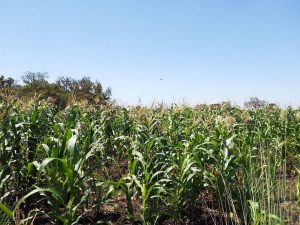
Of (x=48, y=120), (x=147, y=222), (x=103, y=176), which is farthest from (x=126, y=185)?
(x=48, y=120)

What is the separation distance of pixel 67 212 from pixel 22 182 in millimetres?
1103

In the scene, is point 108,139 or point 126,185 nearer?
point 126,185

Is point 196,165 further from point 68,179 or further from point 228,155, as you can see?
point 68,179

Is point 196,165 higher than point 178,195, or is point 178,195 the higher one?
→ point 196,165

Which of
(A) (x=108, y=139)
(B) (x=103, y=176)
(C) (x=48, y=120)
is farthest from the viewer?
(A) (x=108, y=139)

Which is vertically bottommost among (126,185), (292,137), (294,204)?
(294,204)

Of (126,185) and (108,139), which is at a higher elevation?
(108,139)

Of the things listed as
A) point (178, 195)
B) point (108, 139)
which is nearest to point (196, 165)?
point (178, 195)

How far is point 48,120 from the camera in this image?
550 cm

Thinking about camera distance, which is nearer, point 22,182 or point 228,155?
point 22,182

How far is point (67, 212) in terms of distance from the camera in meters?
2.68

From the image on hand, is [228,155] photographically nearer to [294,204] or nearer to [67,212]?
[294,204]

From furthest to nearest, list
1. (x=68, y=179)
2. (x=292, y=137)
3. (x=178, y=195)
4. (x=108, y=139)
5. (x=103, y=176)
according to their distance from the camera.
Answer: (x=292, y=137) < (x=108, y=139) < (x=103, y=176) < (x=178, y=195) < (x=68, y=179)

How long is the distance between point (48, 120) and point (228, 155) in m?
3.09
